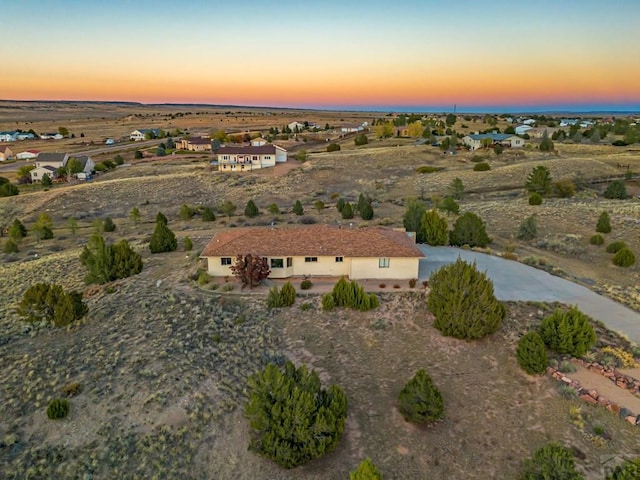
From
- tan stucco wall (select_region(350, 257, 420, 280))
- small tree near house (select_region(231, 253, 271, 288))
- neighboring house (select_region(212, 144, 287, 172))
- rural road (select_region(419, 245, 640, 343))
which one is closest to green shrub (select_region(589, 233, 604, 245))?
rural road (select_region(419, 245, 640, 343))

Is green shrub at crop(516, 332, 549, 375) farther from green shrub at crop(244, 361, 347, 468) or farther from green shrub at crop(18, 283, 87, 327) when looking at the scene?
green shrub at crop(18, 283, 87, 327)

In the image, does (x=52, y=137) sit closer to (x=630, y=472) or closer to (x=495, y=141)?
(x=495, y=141)

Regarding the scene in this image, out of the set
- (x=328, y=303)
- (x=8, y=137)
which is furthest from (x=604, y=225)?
(x=8, y=137)

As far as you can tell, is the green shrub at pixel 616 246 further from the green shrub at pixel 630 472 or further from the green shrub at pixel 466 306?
the green shrub at pixel 630 472

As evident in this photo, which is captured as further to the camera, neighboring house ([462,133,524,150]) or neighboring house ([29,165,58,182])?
neighboring house ([462,133,524,150])

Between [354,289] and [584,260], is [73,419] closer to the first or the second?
[354,289]

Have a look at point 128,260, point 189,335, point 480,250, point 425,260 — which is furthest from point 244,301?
point 480,250

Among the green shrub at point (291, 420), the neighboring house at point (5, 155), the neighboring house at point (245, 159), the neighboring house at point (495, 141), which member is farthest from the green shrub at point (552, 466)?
the neighboring house at point (5, 155)
